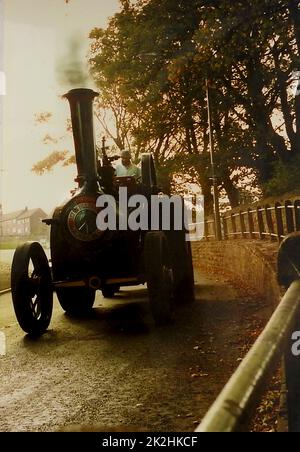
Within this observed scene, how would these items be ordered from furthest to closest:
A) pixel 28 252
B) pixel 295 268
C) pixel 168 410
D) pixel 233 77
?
pixel 233 77
pixel 28 252
pixel 168 410
pixel 295 268

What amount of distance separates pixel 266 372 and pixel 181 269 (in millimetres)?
6732

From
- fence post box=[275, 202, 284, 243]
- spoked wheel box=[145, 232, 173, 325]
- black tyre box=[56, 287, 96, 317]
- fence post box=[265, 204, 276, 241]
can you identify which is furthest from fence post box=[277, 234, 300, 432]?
fence post box=[265, 204, 276, 241]

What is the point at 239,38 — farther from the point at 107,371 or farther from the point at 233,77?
the point at 233,77

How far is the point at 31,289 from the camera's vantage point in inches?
238

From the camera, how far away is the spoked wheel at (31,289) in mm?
5766

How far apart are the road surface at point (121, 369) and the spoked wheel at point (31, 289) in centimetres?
21

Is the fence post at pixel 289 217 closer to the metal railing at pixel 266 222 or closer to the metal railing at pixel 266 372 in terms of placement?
the metal railing at pixel 266 222

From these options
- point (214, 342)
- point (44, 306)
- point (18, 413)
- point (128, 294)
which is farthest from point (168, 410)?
point (128, 294)

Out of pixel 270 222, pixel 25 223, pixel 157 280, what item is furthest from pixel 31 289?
pixel 25 223

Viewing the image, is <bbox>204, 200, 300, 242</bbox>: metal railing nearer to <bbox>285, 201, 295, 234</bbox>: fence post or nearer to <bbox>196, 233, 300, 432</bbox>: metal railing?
<bbox>285, 201, 295, 234</bbox>: fence post

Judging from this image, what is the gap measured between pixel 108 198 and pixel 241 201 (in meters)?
23.7

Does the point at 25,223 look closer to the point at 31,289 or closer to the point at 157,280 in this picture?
the point at 31,289

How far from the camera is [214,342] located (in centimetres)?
522

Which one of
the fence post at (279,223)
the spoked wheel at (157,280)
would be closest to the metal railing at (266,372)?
the spoked wheel at (157,280)
